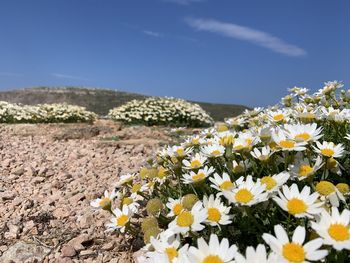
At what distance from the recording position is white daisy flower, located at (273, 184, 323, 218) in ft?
5.54

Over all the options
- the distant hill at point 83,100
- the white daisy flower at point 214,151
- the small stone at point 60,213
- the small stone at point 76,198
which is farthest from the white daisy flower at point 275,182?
the distant hill at point 83,100

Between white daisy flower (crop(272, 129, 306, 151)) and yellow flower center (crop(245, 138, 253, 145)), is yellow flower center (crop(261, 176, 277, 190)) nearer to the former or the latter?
white daisy flower (crop(272, 129, 306, 151))

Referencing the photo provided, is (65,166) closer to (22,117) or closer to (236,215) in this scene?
(236,215)

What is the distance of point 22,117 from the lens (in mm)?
11234

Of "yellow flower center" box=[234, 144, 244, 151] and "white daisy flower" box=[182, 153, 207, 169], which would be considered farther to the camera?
"white daisy flower" box=[182, 153, 207, 169]

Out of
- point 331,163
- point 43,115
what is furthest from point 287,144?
point 43,115

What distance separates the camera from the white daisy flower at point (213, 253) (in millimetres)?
1538

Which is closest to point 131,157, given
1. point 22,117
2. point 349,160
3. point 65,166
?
point 65,166

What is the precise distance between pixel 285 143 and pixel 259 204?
392mm

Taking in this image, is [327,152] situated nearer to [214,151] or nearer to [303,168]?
[303,168]

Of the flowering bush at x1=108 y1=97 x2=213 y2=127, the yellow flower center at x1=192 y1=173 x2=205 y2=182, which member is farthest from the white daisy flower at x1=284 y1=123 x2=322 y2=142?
the flowering bush at x1=108 y1=97 x2=213 y2=127

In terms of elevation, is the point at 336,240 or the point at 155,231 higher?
the point at 336,240

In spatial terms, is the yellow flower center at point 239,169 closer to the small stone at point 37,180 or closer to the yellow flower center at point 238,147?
the yellow flower center at point 238,147

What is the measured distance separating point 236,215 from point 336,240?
751 millimetres
